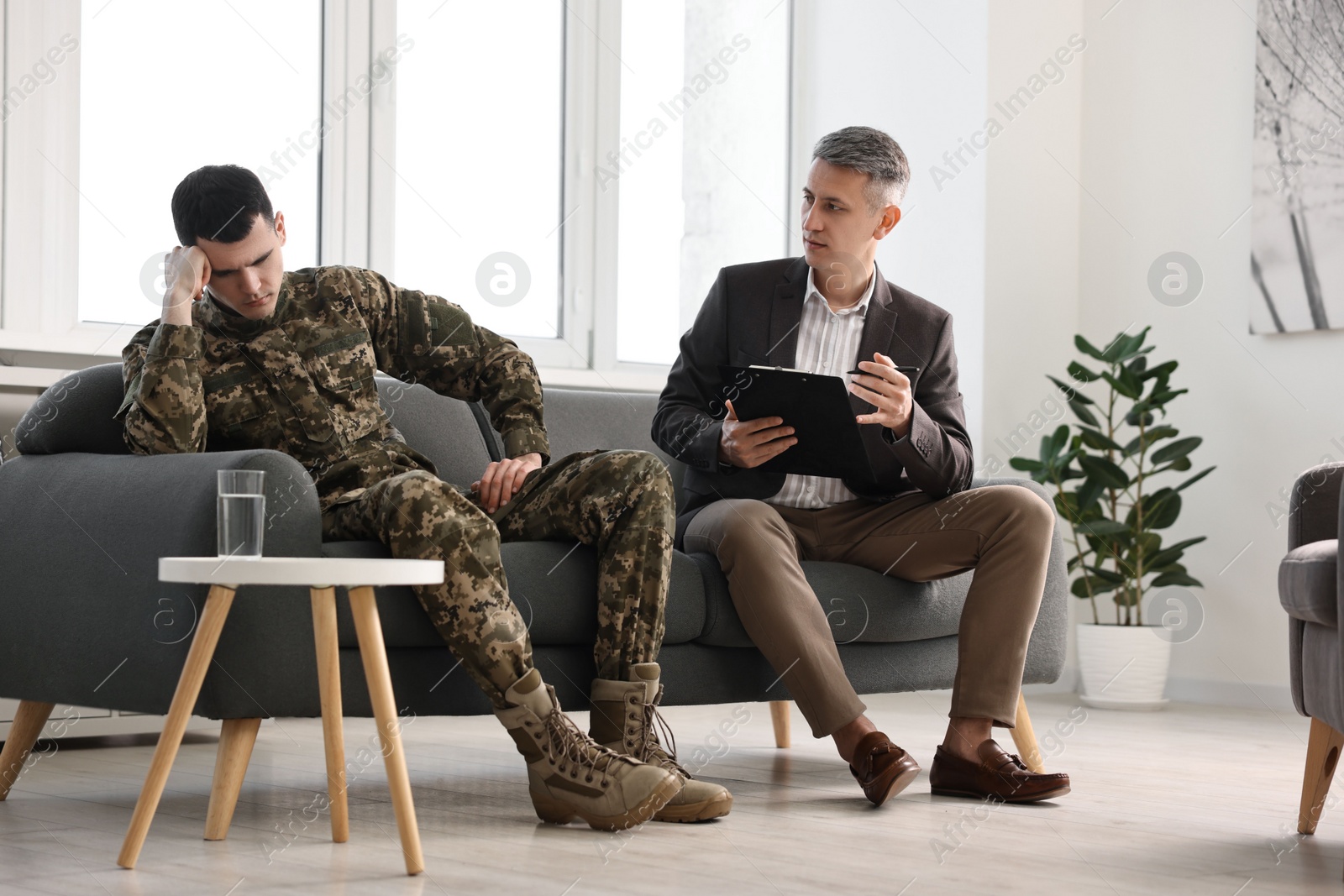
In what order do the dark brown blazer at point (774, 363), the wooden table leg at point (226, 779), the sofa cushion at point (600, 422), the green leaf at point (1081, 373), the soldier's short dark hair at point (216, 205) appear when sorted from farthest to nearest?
1. the green leaf at point (1081, 373)
2. the sofa cushion at point (600, 422)
3. the dark brown blazer at point (774, 363)
4. the soldier's short dark hair at point (216, 205)
5. the wooden table leg at point (226, 779)

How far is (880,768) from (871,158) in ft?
3.58

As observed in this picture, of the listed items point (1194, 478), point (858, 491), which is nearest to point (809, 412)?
point (858, 491)

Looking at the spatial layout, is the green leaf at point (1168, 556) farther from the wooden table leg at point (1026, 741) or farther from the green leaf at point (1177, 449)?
the wooden table leg at point (1026, 741)

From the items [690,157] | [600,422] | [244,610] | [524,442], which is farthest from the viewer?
[690,157]

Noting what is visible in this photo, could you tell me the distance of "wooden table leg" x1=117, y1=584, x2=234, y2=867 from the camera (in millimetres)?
1698

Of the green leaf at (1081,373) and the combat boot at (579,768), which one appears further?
the green leaf at (1081,373)

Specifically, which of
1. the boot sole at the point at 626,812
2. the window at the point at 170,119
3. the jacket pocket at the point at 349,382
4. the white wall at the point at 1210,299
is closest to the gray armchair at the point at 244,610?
the boot sole at the point at 626,812

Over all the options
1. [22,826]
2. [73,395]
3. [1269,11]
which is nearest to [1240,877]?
[22,826]

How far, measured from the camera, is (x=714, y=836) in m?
1.95

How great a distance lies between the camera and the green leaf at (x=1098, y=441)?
13.3 feet

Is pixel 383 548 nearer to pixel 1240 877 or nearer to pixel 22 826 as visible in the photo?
pixel 22 826

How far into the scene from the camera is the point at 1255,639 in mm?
4062

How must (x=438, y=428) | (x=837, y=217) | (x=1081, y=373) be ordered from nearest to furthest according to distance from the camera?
(x=837, y=217) → (x=438, y=428) → (x=1081, y=373)

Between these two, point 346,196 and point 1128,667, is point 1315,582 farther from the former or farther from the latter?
point 346,196
